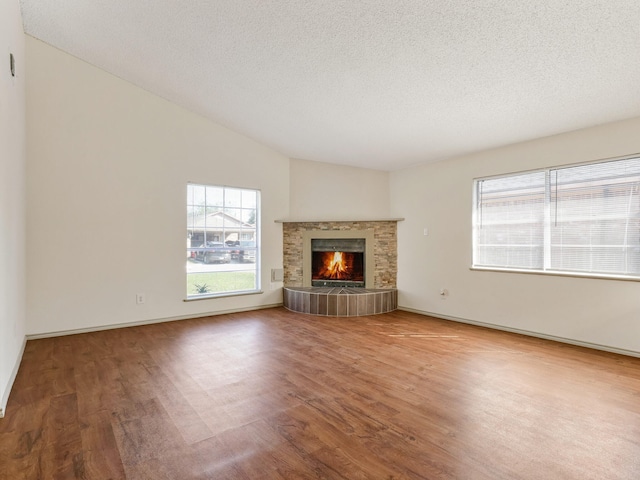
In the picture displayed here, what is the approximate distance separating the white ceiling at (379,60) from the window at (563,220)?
23.0 inches

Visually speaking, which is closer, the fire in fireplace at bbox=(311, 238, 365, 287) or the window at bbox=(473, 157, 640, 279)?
the window at bbox=(473, 157, 640, 279)

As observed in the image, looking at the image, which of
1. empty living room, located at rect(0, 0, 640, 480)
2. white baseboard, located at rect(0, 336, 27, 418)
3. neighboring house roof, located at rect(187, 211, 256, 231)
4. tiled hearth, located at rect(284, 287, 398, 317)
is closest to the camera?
empty living room, located at rect(0, 0, 640, 480)

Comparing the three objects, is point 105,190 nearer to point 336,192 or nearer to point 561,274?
point 336,192

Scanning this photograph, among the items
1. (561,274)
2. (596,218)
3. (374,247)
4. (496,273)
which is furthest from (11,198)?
(596,218)

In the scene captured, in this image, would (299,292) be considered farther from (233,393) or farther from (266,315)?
(233,393)

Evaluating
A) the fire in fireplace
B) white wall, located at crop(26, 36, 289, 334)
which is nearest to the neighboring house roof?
white wall, located at crop(26, 36, 289, 334)

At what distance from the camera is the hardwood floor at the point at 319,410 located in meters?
1.75

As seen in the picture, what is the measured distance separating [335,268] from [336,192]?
1.39 m

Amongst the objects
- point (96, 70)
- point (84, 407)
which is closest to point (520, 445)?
point (84, 407)

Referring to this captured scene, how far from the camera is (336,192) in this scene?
6.09 metres

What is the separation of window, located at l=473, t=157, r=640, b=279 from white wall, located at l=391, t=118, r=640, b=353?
0.49 feet

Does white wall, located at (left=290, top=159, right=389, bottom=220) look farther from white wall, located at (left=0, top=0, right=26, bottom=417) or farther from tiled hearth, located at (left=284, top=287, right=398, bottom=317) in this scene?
white wall, located at (left=0, top=0, right=26, bottom=417)

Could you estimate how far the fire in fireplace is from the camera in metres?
5.96

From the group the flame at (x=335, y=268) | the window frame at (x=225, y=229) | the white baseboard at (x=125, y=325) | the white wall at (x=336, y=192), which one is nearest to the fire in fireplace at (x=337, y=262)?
the flame at (x=335, y=268)
